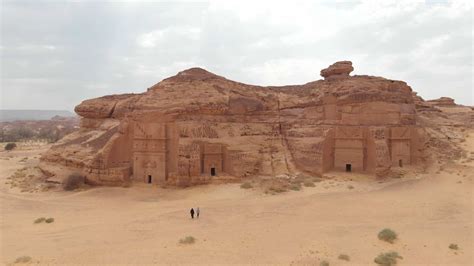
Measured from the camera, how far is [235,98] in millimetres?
23875

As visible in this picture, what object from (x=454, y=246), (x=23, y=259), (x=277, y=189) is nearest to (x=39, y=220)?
(x=23, y=259)

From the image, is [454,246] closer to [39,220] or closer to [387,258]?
[387,258]

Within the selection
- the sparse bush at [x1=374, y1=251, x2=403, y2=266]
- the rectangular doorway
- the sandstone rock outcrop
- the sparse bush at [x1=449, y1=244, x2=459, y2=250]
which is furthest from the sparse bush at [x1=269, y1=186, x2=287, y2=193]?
the sandstone rock outcrop

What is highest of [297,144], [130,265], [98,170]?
[297,144]

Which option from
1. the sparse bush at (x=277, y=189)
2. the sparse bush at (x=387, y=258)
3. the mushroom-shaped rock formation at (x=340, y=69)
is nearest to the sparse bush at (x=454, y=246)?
the sparse bush at (x=387, y=258)

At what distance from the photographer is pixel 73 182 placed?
22.0 metres

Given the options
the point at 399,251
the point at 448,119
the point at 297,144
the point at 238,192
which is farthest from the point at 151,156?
the point at 448,119

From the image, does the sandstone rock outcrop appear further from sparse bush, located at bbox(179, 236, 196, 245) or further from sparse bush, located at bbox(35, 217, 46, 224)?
sparse bush, located at bbox(35, 217, 46, 224)

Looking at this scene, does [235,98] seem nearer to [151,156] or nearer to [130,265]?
[151,156]

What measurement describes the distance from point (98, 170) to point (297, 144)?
1297 centimetres

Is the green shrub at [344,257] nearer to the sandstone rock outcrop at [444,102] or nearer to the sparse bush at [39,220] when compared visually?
the sparse bush at [39,220]

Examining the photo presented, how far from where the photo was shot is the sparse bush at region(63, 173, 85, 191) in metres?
22.0

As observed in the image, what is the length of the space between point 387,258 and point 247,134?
13237 millimetres

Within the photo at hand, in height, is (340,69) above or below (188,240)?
above
